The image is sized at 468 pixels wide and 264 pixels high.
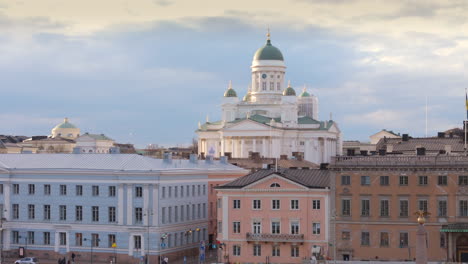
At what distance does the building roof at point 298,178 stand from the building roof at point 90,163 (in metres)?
6.84

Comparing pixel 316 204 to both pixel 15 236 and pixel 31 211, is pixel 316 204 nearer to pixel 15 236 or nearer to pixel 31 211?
pixel 31 211

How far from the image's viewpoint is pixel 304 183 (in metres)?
76.0

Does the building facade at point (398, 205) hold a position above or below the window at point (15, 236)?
above

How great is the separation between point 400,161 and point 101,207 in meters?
25.0

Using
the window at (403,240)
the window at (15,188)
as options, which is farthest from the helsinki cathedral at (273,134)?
the window at (403,240)

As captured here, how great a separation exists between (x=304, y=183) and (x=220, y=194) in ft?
22.3

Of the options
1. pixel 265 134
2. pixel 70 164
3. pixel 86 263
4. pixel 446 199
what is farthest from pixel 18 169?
pixel 265 134

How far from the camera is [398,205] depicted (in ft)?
236

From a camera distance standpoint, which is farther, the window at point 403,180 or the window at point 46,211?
the window at point 46,211

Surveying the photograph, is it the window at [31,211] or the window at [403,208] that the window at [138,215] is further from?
the window at [403,208]

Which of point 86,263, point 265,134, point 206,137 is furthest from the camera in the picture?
point 206,137

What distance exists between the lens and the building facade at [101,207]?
79250mm

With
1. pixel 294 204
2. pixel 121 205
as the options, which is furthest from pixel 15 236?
pixel 294 204

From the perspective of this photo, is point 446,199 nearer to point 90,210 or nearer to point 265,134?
point 90,210
